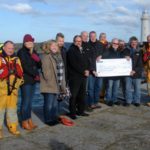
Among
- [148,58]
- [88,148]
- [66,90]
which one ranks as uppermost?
[148,58]

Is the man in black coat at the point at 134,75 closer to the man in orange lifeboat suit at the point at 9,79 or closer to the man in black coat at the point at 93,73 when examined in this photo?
the man in black coat at the point at 93,73

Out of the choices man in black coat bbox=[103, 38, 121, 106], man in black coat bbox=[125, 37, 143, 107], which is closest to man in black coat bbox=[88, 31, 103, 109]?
man in black coat bbox=[103, 38, 121, 106]

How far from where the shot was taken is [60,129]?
785 cm

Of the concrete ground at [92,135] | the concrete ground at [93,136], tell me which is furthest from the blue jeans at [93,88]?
the concrete ground at [93,136]

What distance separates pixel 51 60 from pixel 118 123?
214 cm

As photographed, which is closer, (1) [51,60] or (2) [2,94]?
(2) [2,94]

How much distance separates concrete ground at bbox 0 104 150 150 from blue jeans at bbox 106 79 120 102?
1274 mm

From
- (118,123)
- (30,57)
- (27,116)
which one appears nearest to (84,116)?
(118,123)

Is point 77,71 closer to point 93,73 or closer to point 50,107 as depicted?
point 93,73

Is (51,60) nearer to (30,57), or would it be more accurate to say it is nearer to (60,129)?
(30,57)

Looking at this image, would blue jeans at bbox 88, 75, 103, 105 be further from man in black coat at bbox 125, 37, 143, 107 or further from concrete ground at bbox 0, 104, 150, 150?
man in black coat at bbox 125, 37, 143, 107

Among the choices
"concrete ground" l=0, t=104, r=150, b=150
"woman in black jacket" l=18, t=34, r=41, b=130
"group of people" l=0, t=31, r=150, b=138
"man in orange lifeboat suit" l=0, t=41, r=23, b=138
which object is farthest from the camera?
"woman in black jacket" l=18, t=34, r=41, b=130

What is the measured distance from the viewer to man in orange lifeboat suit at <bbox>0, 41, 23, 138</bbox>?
711 cm

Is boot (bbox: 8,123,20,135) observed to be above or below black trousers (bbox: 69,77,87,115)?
below
